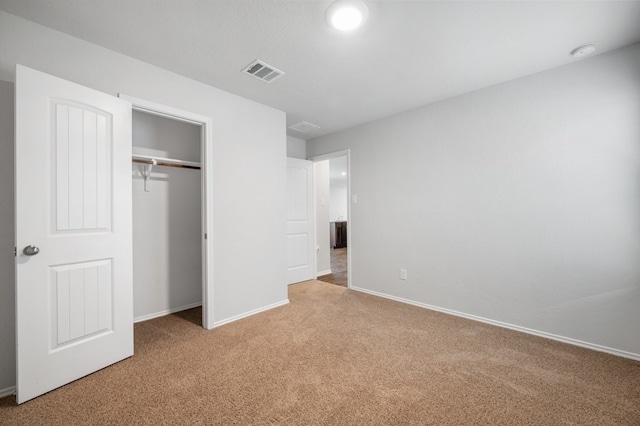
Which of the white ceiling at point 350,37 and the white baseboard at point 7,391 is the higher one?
the white ceiling at point 350,37

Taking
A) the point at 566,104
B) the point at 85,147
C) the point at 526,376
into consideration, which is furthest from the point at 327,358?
the point at 566,104

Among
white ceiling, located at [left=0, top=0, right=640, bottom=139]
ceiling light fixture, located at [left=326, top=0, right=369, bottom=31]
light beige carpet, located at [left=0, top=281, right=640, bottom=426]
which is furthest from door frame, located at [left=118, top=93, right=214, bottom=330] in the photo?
ceiling light fixture, located at [left=326, top=0, right=369, bottom=31]

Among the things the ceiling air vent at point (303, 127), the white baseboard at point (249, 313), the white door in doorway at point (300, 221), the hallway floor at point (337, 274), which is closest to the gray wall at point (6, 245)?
the white baseboard at point (249, 313)

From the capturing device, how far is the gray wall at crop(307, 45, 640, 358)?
2.12m

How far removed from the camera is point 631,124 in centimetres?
207

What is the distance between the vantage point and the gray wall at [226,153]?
1.79 m

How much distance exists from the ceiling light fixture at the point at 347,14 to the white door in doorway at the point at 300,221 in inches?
103

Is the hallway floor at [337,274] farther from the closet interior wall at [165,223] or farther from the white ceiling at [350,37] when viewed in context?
the white ceiling at [350,37]

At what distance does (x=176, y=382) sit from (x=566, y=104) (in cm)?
391

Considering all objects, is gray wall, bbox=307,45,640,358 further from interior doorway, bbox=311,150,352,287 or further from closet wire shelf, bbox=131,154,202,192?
closet wire shelf, bbox=131,154,202,192

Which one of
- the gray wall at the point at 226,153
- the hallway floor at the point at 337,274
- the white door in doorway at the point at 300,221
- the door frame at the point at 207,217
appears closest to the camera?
the gray wall at the point at 226,153

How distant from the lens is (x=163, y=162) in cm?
300

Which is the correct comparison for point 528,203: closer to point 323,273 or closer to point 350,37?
point 350,37

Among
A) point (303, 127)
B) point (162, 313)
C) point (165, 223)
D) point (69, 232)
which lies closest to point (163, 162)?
point (165, 223)
